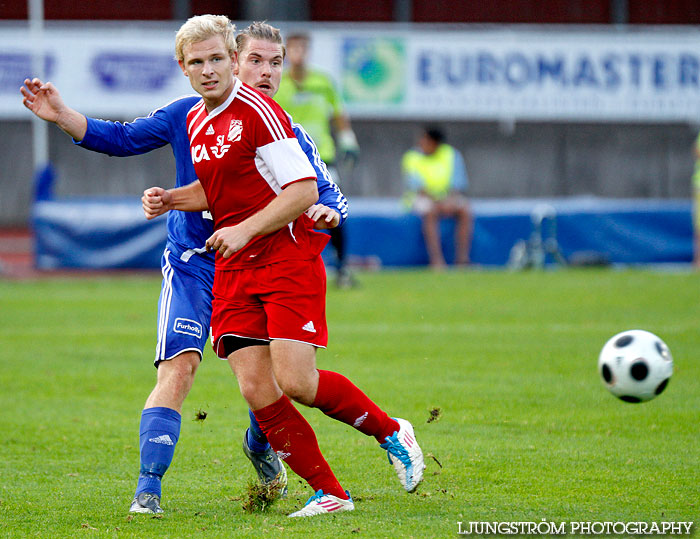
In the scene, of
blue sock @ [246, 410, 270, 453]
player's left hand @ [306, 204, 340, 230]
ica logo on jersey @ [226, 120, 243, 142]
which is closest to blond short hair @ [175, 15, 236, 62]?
ica logo on jersey @ [226, 120, 243, 142]

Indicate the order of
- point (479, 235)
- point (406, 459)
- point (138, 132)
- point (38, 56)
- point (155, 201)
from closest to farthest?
point (155, 201) → point (406, 459) → point (138, 132) → point (479, 235) → point (38, 56)

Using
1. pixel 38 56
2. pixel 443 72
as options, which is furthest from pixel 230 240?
pixel 443 72

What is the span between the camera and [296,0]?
2423cm

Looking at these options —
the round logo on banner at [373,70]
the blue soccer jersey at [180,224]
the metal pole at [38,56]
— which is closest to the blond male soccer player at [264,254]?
the blue soccer jersey at [180,224]

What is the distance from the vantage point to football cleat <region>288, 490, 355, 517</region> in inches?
171

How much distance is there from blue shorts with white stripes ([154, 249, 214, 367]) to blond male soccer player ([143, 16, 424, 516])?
36 cm

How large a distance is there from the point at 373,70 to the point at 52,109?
1449 centimetres

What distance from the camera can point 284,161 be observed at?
13.7ft

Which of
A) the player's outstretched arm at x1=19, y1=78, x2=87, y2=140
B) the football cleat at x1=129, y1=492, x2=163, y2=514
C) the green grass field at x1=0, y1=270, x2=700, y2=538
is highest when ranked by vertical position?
the player's outstretched arm at x1=19, y1=78, x2=87, y2=140

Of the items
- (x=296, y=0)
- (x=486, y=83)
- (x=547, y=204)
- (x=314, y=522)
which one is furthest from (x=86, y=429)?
(x=296, y=0)

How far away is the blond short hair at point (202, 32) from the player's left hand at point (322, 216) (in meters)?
0.70

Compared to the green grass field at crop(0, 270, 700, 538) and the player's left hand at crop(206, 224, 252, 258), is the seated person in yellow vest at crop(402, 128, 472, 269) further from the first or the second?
the player's left hand at crop(206, 224, 252, 258)

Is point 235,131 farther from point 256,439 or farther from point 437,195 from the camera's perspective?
point 437,195

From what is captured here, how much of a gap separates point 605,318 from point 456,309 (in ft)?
5.36
